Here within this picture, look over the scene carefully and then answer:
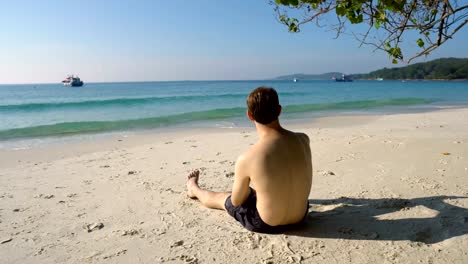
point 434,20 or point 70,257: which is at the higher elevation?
point 434,20

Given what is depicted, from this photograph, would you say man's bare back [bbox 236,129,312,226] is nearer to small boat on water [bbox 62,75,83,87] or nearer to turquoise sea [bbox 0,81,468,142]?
turquoise sea [bbox 0,81,468,142]

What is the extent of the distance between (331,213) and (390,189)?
101cm

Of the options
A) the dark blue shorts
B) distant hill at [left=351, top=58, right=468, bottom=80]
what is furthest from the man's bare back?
distant hill at [left=351, top=58, right=468, bottom=80]

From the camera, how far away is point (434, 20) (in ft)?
9.73

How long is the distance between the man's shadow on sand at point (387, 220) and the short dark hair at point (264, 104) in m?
0.99

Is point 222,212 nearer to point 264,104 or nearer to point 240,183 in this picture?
point 240,183

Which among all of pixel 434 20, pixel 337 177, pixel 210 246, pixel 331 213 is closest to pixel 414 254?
pixel 331 213

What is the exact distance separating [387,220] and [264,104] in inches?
61.1

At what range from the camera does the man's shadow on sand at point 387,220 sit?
276 cm

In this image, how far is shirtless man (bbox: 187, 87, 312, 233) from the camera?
2535 millimetres

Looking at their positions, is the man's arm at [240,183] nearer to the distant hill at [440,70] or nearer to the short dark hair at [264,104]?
the short dark hair at [264,104]

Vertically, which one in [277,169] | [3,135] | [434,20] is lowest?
[3,135]

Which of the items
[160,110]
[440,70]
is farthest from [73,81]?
[440,70]

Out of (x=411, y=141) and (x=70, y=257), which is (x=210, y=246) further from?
(x=411, y=141)
